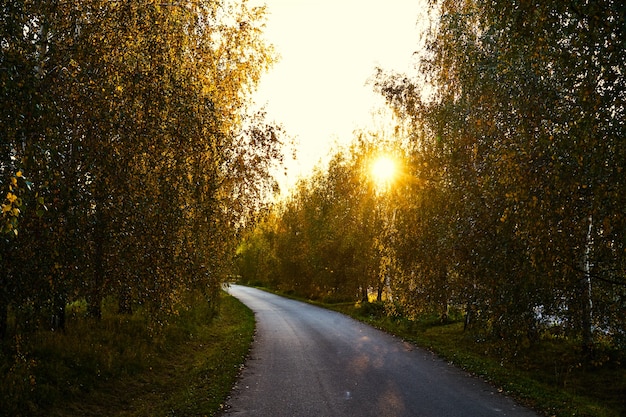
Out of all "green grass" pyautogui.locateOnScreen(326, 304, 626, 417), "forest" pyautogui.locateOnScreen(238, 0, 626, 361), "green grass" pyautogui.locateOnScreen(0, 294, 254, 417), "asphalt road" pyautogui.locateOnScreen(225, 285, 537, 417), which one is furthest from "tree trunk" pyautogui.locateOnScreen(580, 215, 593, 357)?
"green grass" pyautogui.locateOnScreen(0, 294, 254, 417)

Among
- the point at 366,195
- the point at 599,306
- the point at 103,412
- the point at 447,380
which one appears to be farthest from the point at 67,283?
the point at 366,195

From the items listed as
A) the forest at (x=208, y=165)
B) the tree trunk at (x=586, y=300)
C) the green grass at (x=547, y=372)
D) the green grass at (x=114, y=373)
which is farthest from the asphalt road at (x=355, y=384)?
the tree trunk at (x=586, y=300)

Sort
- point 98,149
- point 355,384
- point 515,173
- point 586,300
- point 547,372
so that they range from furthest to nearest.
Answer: point 547,372, point 355,384, point 586,300, point 515,173, point 98,149

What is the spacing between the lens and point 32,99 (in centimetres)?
552

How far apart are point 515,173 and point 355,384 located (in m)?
6.54

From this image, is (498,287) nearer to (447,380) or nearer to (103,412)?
(447,380)

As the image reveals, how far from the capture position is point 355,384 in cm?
1173

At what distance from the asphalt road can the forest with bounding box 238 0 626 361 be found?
5.49 feet

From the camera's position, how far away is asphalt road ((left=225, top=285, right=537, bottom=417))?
9656mm

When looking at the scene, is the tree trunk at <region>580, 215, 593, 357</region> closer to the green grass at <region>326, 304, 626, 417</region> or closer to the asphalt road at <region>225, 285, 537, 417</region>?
the green grass at <region>326, 304, 626, 417</region>

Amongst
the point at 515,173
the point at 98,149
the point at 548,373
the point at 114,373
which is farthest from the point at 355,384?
the point at 98,149

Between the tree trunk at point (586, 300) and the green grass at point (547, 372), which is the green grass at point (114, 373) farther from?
the tree trunk at point (586, 300)

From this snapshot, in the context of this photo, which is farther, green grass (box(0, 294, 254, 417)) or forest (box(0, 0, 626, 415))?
green grass (box(0, 294, 254, 417))

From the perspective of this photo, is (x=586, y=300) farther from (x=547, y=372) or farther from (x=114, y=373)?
(x=114, y=373)
